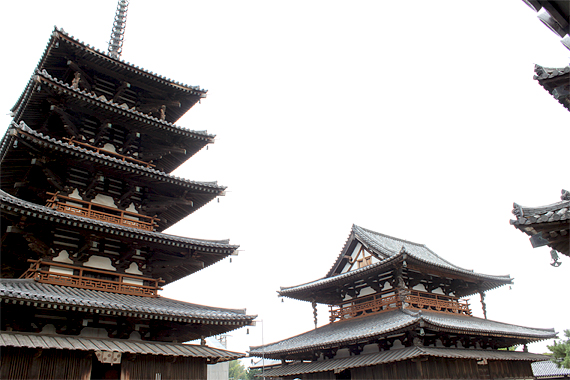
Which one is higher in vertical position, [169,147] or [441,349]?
[169,147]

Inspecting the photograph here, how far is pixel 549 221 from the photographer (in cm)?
757

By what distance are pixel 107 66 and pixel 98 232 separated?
8.03 m

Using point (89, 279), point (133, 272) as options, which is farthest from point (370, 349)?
point (89, 279)

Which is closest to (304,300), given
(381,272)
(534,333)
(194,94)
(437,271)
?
(381,272)

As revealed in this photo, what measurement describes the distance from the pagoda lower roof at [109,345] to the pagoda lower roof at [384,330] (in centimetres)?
688

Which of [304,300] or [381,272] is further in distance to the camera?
[304,300]

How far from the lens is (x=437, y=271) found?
73.2ft

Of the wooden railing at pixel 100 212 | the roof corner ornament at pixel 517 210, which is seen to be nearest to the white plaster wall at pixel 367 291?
the wooden railing at pixel 100 212

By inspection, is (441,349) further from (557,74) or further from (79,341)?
(79,341)

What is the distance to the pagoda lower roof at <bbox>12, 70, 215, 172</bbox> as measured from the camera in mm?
14703

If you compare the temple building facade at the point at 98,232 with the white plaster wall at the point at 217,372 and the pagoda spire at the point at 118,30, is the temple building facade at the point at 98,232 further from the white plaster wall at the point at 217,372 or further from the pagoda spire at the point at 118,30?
the white plaster wall at the point at 217,372

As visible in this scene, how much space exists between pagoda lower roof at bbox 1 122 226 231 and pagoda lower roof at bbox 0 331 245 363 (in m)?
5.81

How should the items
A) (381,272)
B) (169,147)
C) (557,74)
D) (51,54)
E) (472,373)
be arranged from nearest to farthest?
(557,74) < (51,54) < (169,147) < (472,373) < (381,272)

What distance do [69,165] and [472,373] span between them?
2121cm
